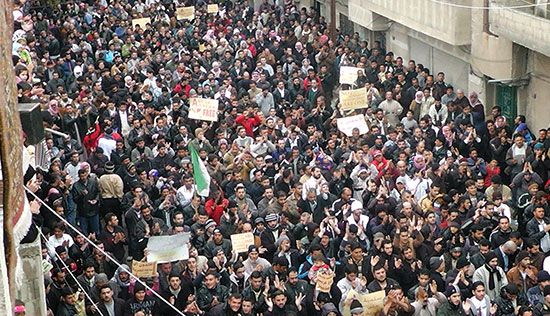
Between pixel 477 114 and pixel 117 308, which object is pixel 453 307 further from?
pixel 477 114

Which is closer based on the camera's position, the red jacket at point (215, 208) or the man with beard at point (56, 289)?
the man with beard at point (56, 289)

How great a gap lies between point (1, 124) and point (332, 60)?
18.5 metres

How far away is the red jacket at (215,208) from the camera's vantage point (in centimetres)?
1348

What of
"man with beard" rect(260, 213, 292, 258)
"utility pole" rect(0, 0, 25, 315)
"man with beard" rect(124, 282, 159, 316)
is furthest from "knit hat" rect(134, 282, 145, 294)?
"utility pole" rect(0, 0, 25, 315)

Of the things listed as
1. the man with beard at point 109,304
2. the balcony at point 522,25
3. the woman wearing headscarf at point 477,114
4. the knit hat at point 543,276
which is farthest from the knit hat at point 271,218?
the balcony at point 522,25

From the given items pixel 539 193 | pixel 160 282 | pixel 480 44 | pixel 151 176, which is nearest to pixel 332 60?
pixel 480 44

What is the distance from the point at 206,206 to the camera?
44.6 feet

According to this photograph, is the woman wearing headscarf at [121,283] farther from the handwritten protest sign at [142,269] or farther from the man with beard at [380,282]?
the man with beard at [380,282]

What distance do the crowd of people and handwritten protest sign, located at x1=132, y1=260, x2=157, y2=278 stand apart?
8cm

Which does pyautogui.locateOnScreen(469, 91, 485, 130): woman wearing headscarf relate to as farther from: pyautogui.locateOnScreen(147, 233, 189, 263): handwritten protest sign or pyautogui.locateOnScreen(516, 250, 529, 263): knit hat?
pyautogui.locateOnScreen(147, 233, 189, 263): handwritten protest sign

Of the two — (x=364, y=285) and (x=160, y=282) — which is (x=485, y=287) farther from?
(x=160, y=282)

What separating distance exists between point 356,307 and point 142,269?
2285 millimetres

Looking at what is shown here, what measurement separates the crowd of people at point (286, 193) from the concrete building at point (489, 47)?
0.60m

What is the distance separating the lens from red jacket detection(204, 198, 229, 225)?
531 inches
